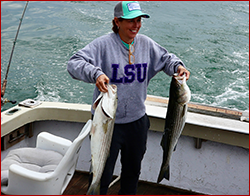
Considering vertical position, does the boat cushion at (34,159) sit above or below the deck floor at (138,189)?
above

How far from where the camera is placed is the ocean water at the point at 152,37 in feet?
25.1

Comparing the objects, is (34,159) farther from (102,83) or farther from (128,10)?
(128,10)

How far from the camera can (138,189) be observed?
3361 mm

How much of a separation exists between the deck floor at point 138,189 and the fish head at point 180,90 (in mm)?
1658

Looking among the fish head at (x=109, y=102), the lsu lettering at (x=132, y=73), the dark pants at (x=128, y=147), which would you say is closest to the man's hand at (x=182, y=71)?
the lsu lettering at (x=132, y=73)

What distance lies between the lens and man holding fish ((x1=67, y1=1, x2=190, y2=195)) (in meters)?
2.14

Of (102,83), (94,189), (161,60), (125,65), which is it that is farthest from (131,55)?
(94,189)

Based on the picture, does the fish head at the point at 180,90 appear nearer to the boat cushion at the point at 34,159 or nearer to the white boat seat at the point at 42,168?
the white boat seat at the point at 42,168

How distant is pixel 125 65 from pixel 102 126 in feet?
1.92

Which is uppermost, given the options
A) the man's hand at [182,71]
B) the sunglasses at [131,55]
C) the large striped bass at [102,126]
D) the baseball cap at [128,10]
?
the baseball cap at [128,10]

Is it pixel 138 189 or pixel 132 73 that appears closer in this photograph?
pixel 132 73

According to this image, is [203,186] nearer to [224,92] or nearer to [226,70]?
[224,92]

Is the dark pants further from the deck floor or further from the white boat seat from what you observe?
the deck floor

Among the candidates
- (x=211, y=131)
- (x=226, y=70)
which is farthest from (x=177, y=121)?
(x=226, y=70)
